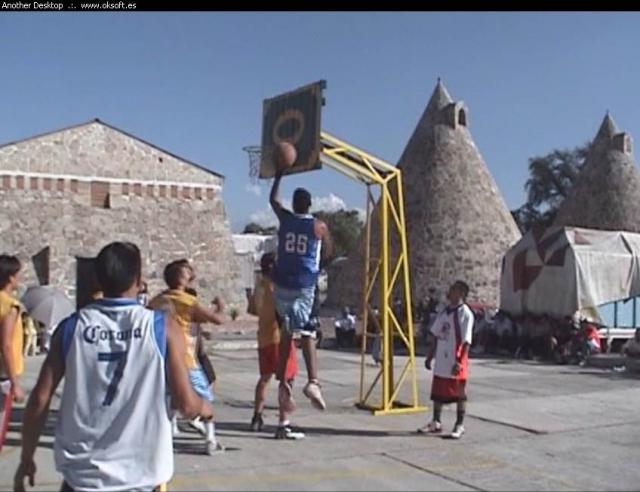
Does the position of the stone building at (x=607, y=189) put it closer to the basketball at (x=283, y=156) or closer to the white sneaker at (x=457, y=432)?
the white sneaker at (x=457, y=432)

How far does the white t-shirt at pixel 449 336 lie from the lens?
8.56 metres

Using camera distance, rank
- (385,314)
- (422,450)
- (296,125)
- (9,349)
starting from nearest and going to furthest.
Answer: (9,349)
(422,450)
(296,125)
(385,314)

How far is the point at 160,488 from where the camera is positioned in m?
3.85

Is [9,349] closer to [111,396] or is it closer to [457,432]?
[111,396]

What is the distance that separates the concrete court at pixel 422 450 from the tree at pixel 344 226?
65.9 metres

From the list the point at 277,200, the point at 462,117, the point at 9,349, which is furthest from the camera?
the point at 462,117

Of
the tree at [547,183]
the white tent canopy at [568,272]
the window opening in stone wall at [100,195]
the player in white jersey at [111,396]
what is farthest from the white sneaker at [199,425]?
the tree at [547,183]

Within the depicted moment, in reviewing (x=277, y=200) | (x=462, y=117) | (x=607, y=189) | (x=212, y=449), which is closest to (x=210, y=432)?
(x=212, y=449)

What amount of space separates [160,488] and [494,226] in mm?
36498

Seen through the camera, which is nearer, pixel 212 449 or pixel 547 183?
pixel 212 449

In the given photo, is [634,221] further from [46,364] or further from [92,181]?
[46,364]

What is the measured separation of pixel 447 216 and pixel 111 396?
35.5 meters

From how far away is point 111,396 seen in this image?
12.2 ft

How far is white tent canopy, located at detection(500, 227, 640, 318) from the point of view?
2078cm
